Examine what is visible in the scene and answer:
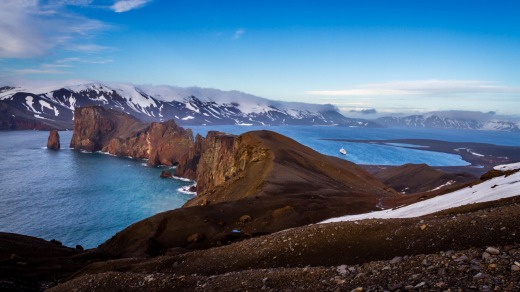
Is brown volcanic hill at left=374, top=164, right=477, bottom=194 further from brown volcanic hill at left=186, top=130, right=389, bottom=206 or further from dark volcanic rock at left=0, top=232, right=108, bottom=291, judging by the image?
dark volcanic rock at left=0, top=232, right=108, bottom=291

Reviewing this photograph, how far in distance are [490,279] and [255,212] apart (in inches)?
1225

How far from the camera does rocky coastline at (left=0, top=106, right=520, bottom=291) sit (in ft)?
30.7

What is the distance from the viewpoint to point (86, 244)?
53.7m

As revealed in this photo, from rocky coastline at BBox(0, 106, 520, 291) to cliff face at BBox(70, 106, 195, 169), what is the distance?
243 ft

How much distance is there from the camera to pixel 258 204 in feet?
129

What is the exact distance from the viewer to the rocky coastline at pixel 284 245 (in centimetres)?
936

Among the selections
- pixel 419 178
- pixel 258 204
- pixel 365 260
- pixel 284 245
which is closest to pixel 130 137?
pixel 419 178

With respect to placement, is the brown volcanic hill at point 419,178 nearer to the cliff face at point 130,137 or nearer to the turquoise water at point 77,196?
the turquoise water at point 77,196

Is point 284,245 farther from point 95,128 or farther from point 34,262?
point 95,128

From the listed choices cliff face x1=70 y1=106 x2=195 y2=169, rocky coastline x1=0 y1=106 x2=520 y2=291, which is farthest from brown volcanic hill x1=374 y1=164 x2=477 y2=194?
cliff face x1=70 y1=106 x2=195 y2=169

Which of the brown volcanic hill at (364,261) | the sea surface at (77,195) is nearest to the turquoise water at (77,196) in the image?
the sea surface at (77,195)

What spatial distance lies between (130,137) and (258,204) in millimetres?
144462

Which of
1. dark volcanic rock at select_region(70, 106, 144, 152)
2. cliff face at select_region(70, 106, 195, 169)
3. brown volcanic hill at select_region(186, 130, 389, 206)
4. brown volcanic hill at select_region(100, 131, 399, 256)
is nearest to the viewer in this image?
brown volcanic hill at select_region(100, 131, 399, 256)

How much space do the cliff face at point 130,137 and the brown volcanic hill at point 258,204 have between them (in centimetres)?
6467
